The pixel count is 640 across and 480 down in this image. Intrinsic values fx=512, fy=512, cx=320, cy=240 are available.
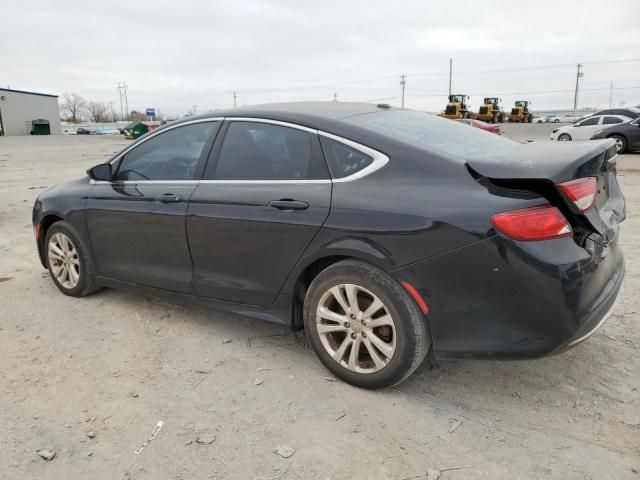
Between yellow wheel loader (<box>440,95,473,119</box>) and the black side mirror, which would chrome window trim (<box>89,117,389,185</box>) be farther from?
yellow wheel loader (<box>440,95,473,119</box>)

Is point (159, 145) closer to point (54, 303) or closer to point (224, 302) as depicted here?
point (224, 302)

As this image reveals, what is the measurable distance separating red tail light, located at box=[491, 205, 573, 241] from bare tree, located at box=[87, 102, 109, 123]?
12569cm

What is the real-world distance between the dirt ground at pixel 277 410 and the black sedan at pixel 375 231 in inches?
11.8

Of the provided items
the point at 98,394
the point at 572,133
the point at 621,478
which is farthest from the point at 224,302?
the point at 572,133

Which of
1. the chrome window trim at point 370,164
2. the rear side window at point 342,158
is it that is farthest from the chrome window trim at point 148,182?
the chrome window trim at point 370,164

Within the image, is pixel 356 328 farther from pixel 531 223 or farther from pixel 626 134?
pixel 626 134

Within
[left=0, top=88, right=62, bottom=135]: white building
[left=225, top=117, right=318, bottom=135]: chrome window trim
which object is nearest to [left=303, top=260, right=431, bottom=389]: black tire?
[left=225, top=117, right=318, bottom=135]: chrome window trim

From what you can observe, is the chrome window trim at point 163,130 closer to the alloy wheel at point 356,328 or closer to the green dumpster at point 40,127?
the alloy wheel at point 356,328

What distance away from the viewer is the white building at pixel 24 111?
54.4 metres

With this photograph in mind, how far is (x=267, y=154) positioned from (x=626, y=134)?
58.4 feet

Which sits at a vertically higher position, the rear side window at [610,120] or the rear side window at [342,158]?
the rear side window at [610,120]

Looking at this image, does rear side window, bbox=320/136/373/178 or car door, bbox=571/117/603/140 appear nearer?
rear side window, bbox=320/136/373/178

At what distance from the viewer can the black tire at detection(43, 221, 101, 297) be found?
13.7ft

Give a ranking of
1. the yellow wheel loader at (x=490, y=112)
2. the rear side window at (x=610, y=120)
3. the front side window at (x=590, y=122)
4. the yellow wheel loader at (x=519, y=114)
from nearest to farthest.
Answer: the rear side window at (x=610, y=120) → the front side window at (x=590, y=122) → the yellow wheel loader at (x=490, y=112) → the yellow wheel loader at (x=519, y=114)
